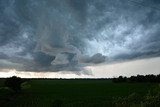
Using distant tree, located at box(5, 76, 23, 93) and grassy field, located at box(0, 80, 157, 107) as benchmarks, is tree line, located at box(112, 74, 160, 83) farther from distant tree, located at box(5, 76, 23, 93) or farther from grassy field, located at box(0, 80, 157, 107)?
distant tree, located at box(5, 76, 23, 93)

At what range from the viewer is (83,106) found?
36.0 m

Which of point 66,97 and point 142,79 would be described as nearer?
point 66,97

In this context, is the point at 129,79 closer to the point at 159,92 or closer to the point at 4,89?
the point at 4,89

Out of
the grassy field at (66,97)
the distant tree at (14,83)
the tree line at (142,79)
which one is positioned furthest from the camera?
the tree line at (142,79)

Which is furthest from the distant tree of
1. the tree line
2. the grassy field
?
the tree line

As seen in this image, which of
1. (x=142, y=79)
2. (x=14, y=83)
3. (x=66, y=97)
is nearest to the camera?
(x=66, y=97)

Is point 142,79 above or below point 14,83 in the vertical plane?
above

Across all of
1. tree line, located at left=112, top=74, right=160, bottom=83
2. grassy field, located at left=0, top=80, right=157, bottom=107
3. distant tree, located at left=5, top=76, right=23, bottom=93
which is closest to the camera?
grassy field, located at left=0, top=80, right=157, bottom=107

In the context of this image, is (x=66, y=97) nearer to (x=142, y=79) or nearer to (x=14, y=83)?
(x=14, y=83)

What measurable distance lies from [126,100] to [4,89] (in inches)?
2347

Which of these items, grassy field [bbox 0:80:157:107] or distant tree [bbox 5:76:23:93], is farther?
distant tree [bbox 5:76:23:93]

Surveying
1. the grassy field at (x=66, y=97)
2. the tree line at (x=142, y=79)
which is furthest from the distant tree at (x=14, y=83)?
the tree line at (x=142, y=79)

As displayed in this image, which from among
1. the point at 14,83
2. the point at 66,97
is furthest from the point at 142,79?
the point at 66,97

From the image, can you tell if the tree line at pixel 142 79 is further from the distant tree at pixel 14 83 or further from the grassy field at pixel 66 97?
the distant tree at pixel 14 83
